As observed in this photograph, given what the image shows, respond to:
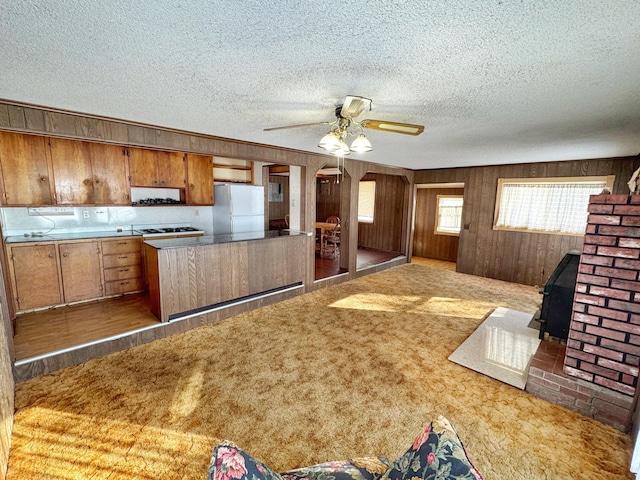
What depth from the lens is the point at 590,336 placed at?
7.17 feet

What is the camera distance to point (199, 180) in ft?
16.4

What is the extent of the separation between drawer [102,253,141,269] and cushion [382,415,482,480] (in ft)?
14.3

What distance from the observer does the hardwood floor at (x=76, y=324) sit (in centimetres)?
274

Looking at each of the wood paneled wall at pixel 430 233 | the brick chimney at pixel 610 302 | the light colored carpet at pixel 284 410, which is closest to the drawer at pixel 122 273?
the light colored carpet at pixel 284 410

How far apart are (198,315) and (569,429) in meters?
3.66

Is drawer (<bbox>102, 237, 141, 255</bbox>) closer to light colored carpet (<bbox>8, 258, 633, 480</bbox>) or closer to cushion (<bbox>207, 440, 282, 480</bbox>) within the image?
light colored carpet (<bbox>8, 258, 633, 480</bbox>)

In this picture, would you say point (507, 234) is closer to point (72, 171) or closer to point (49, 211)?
point (72, 171)

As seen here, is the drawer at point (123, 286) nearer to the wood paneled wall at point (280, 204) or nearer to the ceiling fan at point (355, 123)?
the ceiling fan at point (355, 123)

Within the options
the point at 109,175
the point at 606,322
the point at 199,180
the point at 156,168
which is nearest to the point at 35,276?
the point at 109,175

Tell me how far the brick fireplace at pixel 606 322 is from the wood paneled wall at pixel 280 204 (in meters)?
7.02

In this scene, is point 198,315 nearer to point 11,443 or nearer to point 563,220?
point 11,443

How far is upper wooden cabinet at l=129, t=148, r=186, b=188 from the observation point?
168 inches

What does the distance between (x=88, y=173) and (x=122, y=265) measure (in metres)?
1.33

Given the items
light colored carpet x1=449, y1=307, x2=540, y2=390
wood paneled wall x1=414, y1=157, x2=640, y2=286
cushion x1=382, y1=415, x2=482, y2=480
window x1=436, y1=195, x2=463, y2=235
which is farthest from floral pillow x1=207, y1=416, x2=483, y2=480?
window x1=436, y1=195, x2=463, y2=235
